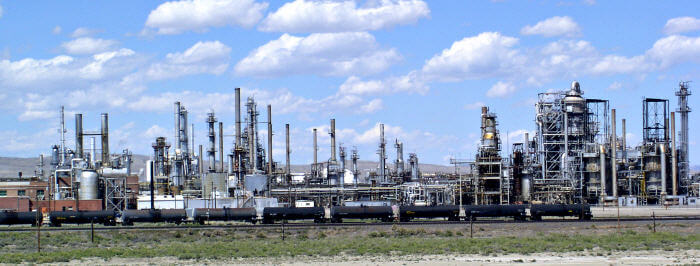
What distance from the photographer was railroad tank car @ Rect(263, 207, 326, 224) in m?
86.6

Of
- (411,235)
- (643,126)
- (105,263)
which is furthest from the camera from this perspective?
(643,126)

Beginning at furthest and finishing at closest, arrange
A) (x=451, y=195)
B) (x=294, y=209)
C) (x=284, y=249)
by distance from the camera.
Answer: (x=451, y=195) < (x=294, y=209) < (x=284, y=249)

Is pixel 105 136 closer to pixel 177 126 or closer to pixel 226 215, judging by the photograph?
pixel 177 126

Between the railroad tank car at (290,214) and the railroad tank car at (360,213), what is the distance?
1.32m

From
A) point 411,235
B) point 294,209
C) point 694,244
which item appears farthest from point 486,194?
point 694,244

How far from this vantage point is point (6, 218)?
87.9m

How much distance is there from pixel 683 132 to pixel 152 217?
76.1 meters

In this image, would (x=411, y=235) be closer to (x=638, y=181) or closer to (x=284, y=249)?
(x=284, y=249)

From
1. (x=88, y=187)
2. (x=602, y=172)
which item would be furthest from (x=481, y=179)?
(x=88, y=187)

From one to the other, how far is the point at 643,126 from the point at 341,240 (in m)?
74.9

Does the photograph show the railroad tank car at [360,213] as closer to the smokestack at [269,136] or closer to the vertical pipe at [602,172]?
the vertical pipe at [602,172]

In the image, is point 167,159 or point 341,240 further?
point 167,159

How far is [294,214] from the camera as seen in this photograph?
286 feet

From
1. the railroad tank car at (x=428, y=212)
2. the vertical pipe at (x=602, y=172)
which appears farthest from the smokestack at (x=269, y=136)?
the railroad tank car at (x=428, y=212)
